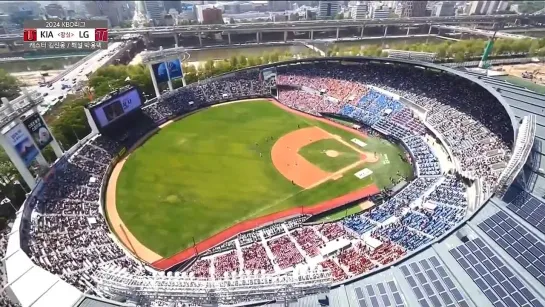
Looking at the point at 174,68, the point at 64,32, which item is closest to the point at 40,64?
the point at 64,32

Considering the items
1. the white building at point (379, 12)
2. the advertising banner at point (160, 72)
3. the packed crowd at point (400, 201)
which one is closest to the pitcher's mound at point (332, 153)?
the packed crowd at point (400, 201)

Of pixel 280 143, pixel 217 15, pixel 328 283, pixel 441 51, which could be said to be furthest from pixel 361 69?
pixel 217 15

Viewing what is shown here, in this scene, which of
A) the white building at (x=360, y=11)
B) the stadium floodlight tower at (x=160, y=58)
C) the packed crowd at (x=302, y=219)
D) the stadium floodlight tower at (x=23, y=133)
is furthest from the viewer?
the white building at (x=360, y=11)

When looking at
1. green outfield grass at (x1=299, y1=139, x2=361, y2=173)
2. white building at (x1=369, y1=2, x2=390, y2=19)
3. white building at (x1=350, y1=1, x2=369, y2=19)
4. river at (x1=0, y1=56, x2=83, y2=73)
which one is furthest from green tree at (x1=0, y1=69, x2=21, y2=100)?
white building at (x1=369, y1=2, x2=390, y2=19)

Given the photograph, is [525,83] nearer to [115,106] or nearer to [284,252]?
[284,252]

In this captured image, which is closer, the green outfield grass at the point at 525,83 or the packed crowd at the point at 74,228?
the packed crowd at the point at 74,228

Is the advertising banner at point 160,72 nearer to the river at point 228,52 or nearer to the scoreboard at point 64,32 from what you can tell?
the scoreboard at point 64,32
